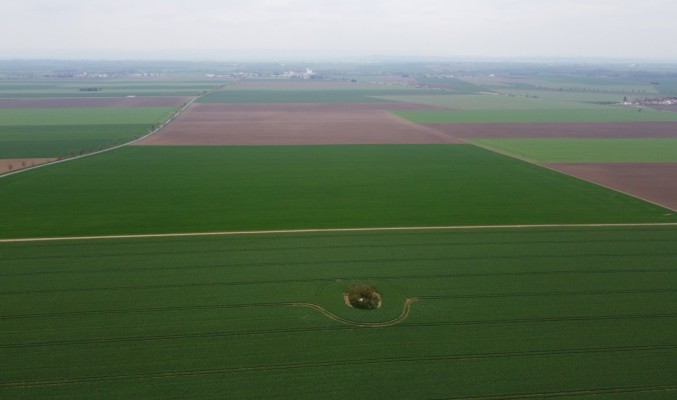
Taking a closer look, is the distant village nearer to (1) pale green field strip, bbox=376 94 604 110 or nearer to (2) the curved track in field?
(1) pale green field strip, bbox=376 94 604 110

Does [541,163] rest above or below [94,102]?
below

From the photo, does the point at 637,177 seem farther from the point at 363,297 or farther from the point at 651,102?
the point at 651,102

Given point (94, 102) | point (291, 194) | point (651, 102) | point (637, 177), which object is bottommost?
point (291, 194)

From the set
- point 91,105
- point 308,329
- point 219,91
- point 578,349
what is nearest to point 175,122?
point 91,105

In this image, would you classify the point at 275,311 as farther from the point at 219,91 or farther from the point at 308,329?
the point at 219,91

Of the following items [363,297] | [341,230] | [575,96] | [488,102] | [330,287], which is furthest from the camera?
[575,96]

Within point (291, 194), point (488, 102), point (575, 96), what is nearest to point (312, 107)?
point (488, 102)

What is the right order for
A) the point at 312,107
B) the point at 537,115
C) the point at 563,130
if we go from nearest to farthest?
the point at 563,130
the point at 537,115
the point at 312,107
